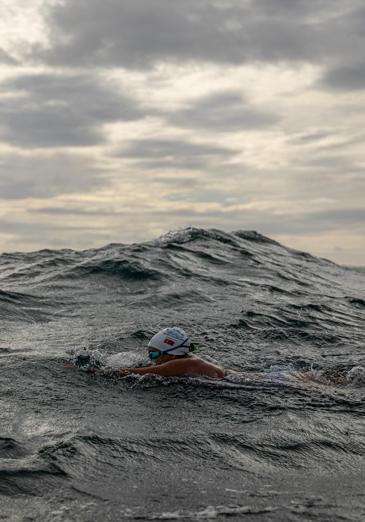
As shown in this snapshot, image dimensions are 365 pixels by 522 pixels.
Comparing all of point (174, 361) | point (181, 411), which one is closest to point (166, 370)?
point (174, 361)

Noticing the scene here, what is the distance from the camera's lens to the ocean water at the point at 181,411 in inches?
256

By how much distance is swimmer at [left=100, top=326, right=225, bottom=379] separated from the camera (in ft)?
37.6

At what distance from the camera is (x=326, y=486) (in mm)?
6949

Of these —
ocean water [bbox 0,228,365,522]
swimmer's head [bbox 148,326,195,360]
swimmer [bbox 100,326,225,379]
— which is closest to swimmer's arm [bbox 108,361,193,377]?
swimmer [bbox 100,326,225,379]

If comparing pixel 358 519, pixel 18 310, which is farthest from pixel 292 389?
pixel 18 310

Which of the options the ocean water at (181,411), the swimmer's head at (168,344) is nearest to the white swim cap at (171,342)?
the swimmer's head at (168,344)

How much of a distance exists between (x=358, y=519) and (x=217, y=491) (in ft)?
4.57

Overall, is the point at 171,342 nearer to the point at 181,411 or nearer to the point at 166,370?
the point at 166,370

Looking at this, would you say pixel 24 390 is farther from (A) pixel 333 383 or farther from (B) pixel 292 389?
(A) pixel 333 383

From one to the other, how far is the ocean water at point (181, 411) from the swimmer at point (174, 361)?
217mm

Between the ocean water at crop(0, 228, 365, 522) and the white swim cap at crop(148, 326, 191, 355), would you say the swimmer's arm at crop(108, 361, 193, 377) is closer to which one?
the ocean water at crop(0, 228, 365, 522)

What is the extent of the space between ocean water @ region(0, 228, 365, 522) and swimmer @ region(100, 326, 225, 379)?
22 centimetres

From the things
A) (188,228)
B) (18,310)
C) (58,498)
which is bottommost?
(58,498)

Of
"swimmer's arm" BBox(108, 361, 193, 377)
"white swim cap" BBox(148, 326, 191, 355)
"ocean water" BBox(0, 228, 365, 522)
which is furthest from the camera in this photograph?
"white swim cap" BBox(148, 326, 191, 355)
